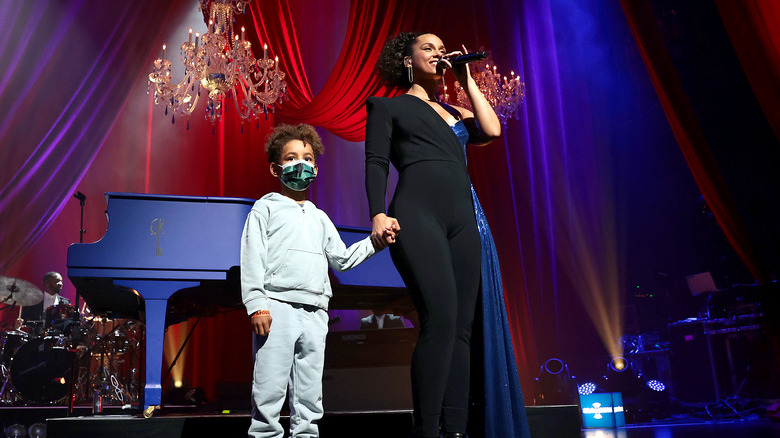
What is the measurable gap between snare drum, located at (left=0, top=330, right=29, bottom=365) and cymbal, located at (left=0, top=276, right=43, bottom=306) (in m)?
0.33

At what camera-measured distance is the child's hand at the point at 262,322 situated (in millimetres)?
1813

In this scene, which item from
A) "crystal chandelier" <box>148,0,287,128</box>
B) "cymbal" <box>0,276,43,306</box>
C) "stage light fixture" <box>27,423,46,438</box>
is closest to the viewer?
"stage light fixture" <box>27,423,46,438</box>

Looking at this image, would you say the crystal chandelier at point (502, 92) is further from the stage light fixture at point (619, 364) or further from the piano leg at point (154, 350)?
the piano leg at point (154, 350)

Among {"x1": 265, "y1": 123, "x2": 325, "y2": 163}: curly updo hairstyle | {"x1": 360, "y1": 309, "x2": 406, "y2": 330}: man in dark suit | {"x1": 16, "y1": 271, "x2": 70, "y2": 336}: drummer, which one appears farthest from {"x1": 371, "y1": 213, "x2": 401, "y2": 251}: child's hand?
{"x1": 16, "y1": 271, "x2": 70, "y2": 336}: drummer

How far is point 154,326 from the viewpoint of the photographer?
2605mm

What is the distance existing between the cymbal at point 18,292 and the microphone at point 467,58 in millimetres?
5521

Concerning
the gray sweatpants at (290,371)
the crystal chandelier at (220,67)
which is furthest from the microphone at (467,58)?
the crystal chandelier at (220,67)

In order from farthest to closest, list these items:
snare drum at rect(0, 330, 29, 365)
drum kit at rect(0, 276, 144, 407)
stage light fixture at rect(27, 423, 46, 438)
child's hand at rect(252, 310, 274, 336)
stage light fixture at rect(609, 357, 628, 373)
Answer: snare drum at rect(0, 330, 29, 365), drum kit at rect(0, 276, 144, 407), stage light fixture at rect(609, 357, 628, 373), stage light fixture at rect(27, 423, 46, 438), child's hand at rect(252, 310, 274, 336)

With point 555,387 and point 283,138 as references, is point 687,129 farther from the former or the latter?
point 283,138

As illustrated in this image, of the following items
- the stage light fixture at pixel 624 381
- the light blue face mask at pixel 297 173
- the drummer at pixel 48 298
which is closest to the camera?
the light blue face mask at pixel 297 173

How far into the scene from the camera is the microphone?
64.6 inches

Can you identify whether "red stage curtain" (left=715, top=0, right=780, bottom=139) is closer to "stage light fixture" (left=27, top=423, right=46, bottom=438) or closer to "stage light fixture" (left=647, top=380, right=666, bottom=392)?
"stage light fixture" (left=647, top=380, right=666, bottom=392)

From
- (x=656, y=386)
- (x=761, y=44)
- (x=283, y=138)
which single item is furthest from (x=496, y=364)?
(x=656, y=386)

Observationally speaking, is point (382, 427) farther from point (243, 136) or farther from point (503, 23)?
point (243, 136)
